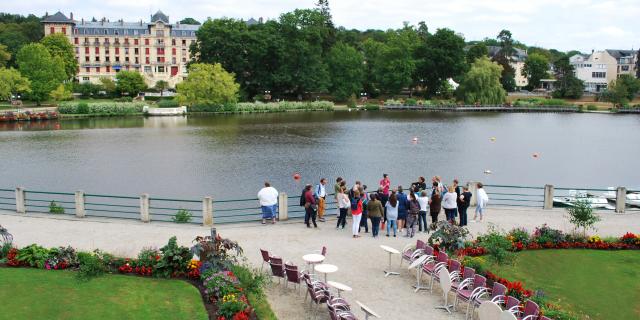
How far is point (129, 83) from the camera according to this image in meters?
121

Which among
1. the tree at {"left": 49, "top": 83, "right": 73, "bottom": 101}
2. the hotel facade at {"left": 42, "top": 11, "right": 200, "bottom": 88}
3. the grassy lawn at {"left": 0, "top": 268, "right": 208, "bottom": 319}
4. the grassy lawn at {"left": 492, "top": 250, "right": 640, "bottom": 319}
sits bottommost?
the grassy lawn at {"left": 492, "top": 250, "right": 640, "bottom": 319}

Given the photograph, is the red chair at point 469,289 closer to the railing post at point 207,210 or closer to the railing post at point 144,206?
the railing post at point 207,210

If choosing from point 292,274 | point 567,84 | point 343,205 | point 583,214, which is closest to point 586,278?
point 583,214

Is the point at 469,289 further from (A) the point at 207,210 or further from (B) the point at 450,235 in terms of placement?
(A) the point at 207,210

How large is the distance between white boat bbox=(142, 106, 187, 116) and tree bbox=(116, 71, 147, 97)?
2568 centimetres

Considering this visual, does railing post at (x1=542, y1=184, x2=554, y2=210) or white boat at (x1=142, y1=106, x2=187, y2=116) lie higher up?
white boat at (x1=142, y1=106, x2=187, y2=116)

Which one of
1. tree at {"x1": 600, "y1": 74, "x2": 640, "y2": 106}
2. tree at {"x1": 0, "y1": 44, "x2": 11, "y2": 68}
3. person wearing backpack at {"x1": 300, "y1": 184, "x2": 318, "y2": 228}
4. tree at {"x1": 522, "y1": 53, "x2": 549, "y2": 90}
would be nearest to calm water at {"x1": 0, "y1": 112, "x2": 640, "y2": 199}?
person wearing backpack at {"x1": 300, "y1": 184, "x2": 318, "y2": 228}

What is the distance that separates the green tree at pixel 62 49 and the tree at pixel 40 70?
14.9 meters

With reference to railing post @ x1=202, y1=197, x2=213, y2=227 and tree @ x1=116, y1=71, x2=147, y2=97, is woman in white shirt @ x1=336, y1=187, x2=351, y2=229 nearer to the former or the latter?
railing post @ x1=202, y1=197, x2=213, y2=227

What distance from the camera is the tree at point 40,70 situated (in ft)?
334

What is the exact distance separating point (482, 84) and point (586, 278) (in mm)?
105140

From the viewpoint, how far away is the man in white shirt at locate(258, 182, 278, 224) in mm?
22266

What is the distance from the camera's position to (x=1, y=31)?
147 metres

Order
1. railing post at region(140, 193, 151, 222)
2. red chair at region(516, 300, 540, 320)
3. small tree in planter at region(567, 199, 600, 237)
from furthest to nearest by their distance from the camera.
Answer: railing post at region(140, 193, 151, 222), small tree in planter at region(567, 199, 600, 237), red chair at region(516, 300, 540, 320)
